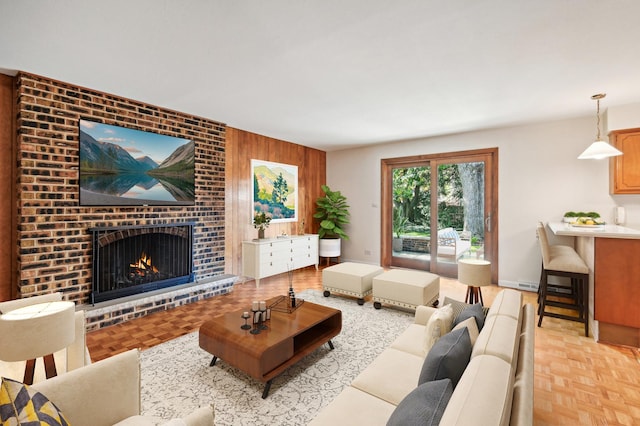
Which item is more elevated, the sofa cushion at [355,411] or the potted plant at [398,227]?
the potted plant at [398,227]

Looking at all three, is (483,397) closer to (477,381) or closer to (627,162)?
(477,381)

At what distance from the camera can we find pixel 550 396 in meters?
2.03

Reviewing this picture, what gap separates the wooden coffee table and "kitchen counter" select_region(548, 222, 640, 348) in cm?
257

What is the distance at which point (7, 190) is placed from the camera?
9.34ft

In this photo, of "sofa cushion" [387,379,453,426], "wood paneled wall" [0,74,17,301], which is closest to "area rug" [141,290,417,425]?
"sofa cushion" [387,379,453,426]

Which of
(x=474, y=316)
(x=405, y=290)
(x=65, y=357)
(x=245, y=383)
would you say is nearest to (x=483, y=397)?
(x=474, y=316)

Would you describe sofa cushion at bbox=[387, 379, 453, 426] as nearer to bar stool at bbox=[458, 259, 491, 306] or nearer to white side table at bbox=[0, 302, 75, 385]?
white side table at bbox=[0, 302, 75, 385]

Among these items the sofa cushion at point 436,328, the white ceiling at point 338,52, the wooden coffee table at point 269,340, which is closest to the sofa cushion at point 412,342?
the sofa cushion at point 436,328

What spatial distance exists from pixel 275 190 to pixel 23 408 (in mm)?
4810

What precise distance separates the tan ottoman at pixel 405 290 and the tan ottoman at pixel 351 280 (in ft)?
0.68

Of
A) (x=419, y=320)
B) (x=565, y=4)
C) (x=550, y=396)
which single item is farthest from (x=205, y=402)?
(x=565, y=4)

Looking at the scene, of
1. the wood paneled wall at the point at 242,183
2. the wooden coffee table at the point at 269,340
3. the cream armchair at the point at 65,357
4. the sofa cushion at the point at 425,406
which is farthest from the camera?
the wood paneled wall at the point at 242,183

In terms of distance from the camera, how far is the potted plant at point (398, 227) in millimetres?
5969

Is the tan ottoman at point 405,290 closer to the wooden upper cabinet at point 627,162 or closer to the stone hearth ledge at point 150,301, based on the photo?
the stone hearth ledge at point 150,301
